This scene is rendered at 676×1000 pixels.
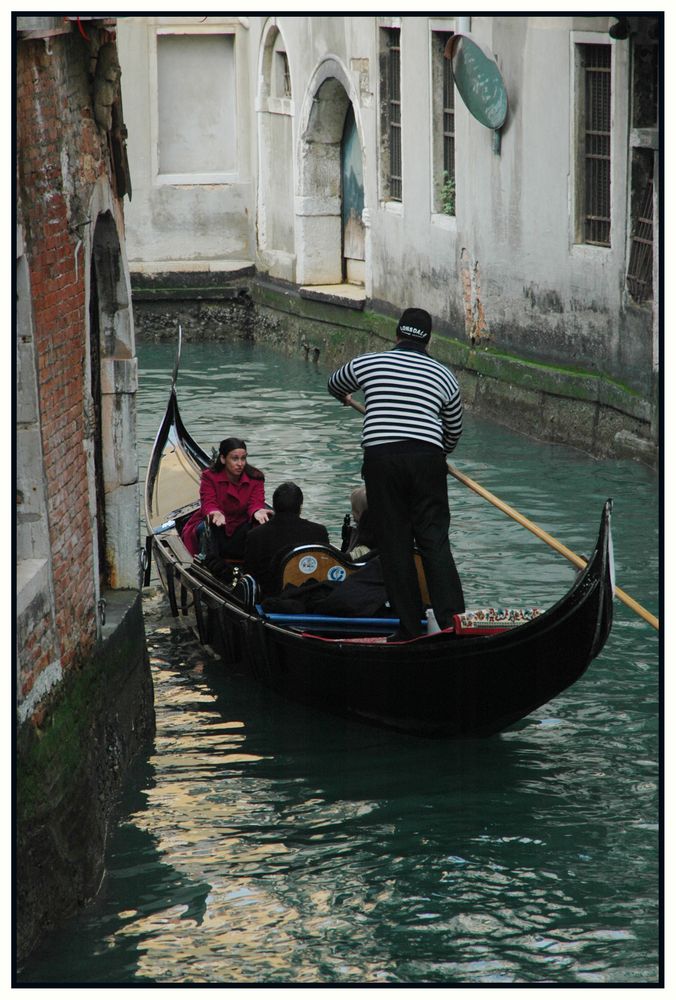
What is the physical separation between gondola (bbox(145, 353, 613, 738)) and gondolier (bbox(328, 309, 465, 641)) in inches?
7.8

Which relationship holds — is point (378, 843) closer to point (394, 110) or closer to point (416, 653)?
point (416, 653)

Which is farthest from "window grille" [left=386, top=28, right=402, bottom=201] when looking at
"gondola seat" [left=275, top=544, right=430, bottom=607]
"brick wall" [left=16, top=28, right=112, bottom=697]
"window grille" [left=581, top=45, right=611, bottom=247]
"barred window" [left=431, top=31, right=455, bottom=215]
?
"brick wall" [left=16, top=28, right=112, bottom=697]

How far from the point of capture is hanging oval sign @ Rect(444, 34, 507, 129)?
10.2 metres

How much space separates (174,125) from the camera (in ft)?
48.8

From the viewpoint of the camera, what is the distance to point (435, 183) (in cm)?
1155

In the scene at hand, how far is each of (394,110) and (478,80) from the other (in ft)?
6.86

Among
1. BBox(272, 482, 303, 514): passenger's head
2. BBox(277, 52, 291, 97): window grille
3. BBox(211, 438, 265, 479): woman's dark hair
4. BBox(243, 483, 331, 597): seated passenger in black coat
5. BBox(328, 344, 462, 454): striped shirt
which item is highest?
BBox(277, 52, 291, 97): window grille

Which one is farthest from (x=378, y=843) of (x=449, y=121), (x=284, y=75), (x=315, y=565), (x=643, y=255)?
(x=284, y=75)

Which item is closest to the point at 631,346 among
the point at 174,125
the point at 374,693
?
the point at 374,693

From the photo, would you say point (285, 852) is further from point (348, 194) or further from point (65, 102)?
point (348, 194)

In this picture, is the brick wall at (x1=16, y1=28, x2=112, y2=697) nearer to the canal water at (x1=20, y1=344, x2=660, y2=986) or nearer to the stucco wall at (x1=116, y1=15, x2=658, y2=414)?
the canal water at (x1=20, y1=344, x2=660, y2=986)

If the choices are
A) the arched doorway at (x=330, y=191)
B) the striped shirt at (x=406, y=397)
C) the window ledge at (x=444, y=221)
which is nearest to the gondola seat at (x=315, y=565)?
the striped shirt at (x=406, y=397)

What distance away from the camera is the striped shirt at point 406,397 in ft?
17.0

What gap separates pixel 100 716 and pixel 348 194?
31.1ft
